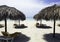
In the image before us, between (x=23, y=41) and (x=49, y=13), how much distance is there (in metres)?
2.95

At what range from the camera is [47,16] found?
11.2m

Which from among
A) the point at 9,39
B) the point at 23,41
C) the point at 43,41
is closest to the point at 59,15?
the point at 43,41

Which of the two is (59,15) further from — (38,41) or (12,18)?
(12,18)

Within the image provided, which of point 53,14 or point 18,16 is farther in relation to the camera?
point 18,16

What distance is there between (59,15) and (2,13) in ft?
14.0

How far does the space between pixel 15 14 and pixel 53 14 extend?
295cm

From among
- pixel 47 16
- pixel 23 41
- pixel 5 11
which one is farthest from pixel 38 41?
pixel 5 11

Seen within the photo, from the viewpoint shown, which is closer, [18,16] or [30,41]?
[30,41]

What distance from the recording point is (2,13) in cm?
1093

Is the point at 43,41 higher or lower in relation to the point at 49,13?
lower

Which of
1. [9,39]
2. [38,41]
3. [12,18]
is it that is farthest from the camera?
[12,18]

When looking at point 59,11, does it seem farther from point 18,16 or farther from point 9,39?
point 9,39

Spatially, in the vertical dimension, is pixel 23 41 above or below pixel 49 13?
below

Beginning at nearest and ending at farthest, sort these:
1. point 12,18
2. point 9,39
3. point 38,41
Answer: point 9,39
point 38,41
point 12,18
